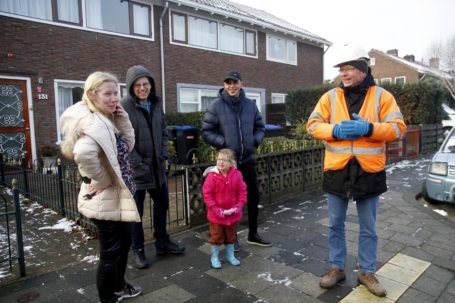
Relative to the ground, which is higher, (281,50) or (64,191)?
(281,50)

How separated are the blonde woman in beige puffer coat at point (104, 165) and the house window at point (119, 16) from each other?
9.56 m

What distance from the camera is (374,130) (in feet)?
9.26

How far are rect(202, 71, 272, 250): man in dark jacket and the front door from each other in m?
7.61

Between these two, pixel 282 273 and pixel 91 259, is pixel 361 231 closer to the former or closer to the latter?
pixel 282 273

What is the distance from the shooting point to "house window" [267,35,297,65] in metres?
17.5

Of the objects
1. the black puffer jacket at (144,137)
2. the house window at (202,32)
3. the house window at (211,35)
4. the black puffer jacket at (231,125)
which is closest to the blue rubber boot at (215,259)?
the black puffer jacket at (144,137)

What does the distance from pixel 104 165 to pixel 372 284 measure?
2.51m

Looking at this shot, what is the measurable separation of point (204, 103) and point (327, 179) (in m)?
11.7

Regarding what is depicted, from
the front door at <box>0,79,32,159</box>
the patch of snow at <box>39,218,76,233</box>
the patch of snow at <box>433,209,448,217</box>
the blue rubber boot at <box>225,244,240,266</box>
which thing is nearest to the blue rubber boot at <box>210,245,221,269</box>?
the blue rubber boot at <box>225,244,240,266</box>

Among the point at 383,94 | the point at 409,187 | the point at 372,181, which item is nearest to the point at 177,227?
the point at 372,181

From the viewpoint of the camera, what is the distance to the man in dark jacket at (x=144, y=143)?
3479 mm

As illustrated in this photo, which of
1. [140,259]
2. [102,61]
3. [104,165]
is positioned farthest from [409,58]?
[104,165]

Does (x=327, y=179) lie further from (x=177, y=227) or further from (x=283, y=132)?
(x=283, y=132)

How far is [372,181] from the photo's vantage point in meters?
2.96
